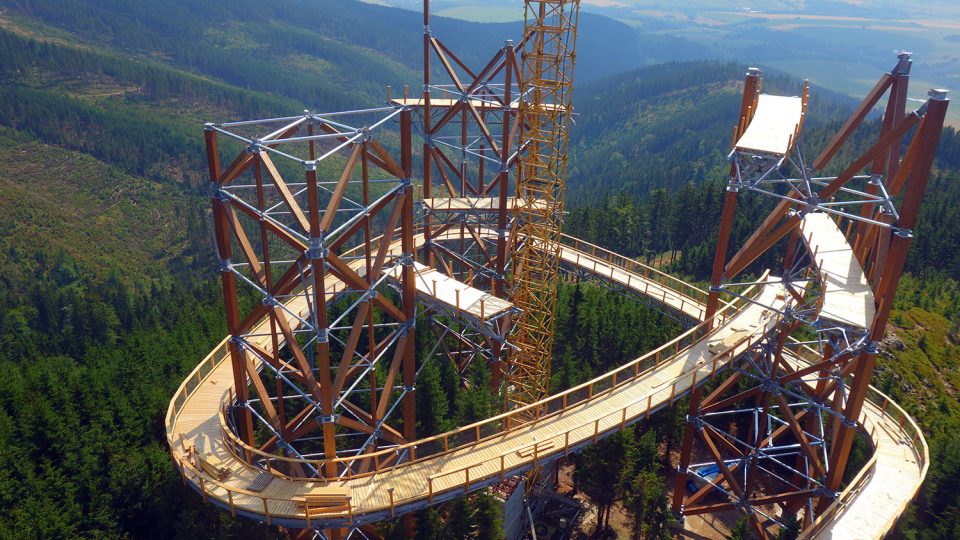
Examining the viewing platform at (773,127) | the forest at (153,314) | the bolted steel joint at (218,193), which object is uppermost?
the viewing platform at (773,127)

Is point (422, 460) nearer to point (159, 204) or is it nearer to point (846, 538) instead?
point (846, 538)

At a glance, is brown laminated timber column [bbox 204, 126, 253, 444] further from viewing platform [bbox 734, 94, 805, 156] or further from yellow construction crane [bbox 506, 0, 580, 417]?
viewing platform [bbox 734, 94, 805, 156]

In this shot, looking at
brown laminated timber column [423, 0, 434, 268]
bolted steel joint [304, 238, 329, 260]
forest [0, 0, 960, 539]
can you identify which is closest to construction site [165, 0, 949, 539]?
bolted steel joint [304, 238, 329, 260]

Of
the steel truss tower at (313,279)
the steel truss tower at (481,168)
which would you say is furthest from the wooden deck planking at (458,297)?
the steel truss tower at (481,168)

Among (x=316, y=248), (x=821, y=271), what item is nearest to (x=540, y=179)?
(x=821, y=271)

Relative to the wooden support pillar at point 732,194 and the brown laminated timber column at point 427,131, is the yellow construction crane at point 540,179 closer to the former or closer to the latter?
the brown laminated timber column at point 427,131

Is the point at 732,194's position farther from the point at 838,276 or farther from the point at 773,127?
the point at 838,276
